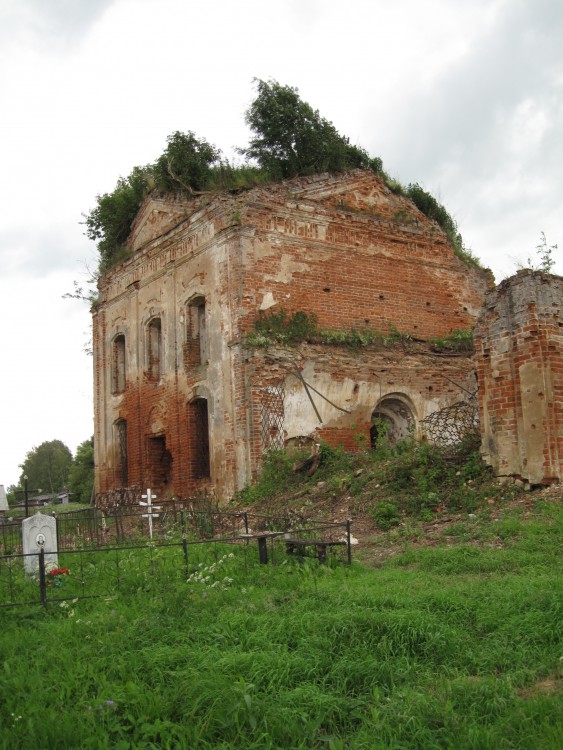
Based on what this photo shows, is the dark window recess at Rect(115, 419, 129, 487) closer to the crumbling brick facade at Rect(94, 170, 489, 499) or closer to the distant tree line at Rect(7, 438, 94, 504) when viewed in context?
the crumbling brick facade at Rect(94, 170, 489, 499)

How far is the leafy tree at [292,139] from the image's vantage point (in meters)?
19.4

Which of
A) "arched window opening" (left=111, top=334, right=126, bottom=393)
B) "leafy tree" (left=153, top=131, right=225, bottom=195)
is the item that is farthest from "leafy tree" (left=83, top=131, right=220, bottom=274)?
"arched window opening" (left=111, top=334, right=126, bottom=393)

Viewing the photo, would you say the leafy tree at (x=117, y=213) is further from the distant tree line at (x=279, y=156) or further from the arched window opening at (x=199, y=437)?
the arched window opening at (x=199, y=437)

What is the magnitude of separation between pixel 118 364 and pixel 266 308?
25.2 feet

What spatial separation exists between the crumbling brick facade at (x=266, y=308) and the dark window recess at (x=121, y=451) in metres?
0.04

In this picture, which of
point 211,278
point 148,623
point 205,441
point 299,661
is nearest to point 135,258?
point 211,278

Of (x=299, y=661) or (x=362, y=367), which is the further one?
(x=362, y=367)

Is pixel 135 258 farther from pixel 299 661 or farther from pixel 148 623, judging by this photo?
pixel 299 661

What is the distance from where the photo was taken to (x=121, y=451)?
22.0 meters

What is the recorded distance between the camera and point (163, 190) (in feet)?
67.4

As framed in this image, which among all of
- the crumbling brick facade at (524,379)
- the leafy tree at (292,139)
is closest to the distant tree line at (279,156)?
the leafy tree at (292,139)

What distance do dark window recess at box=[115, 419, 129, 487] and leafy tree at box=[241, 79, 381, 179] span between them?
8.99 m

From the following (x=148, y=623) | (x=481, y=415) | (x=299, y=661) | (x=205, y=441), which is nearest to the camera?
(x=299, y=661)

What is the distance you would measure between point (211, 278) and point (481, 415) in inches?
330
